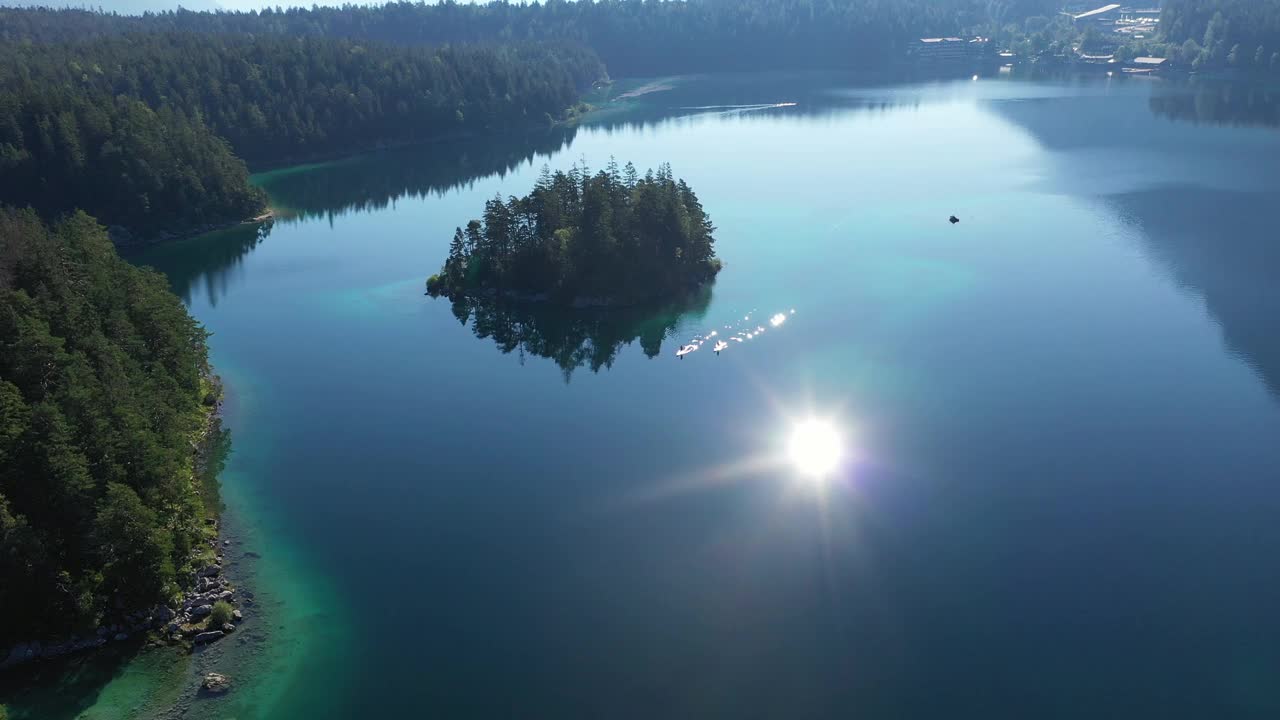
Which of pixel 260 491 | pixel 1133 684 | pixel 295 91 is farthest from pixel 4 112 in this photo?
pixel 1133 684

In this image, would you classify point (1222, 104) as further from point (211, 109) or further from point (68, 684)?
point (68, 684)

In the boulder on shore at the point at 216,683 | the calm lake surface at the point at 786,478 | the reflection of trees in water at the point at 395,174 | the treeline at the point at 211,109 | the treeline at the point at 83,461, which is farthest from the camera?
the reflection of trees in water at the point at 395,174

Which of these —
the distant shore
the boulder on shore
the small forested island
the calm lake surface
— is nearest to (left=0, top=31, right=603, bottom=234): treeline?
the distant shore

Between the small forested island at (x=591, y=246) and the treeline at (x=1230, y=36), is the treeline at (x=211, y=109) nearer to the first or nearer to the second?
the small forested island at (x=591, y=246)

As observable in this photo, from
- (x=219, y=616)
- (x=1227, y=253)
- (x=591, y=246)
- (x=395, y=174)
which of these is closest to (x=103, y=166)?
(x=395, y=174)

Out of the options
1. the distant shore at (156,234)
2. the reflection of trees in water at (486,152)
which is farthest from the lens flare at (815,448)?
the distant shore at (156,234)

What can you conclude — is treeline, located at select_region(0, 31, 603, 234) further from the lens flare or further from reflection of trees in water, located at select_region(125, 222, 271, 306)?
the lens flare
